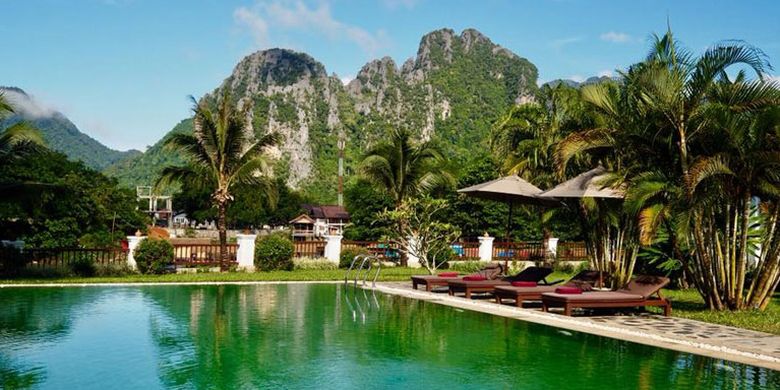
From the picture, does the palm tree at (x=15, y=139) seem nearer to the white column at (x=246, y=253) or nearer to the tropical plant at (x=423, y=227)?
the white column at (x=246, y=253)

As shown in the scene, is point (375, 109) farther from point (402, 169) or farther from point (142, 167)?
point (402, 169)

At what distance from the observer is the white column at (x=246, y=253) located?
82.5 feet

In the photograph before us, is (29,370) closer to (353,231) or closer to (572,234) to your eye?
(572,234)

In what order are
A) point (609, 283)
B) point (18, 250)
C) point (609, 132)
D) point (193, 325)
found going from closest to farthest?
point (193, 325)
point (609, 132)
point (609, 283)
point (18, 250)

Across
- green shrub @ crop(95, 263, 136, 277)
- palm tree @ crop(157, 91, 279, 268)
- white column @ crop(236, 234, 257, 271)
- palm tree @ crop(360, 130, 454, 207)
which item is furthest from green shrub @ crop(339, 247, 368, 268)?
green shrub @ crop(95, 263, 136, 277)

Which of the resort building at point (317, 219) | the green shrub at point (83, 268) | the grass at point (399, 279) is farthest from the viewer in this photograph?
the resort building at point (317, 219)

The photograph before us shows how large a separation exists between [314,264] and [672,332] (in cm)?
1731

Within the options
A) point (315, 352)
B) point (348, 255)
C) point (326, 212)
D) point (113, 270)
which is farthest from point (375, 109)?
point (315, 352)

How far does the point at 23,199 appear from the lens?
19.3m

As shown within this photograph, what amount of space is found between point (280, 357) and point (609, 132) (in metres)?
9.26

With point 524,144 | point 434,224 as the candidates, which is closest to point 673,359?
point 434,224

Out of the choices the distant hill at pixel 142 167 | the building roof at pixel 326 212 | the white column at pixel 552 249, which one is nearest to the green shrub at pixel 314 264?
the white column at pixel 552 249

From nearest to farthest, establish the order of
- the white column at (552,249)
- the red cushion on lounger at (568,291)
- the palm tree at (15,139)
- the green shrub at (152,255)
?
the red cushion on lounger at (568,291)
the palm tree at (15,139)
the green shrub at (152,255)
the white column at (552,249)

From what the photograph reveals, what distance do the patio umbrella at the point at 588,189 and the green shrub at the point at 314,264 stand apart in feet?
41.8
